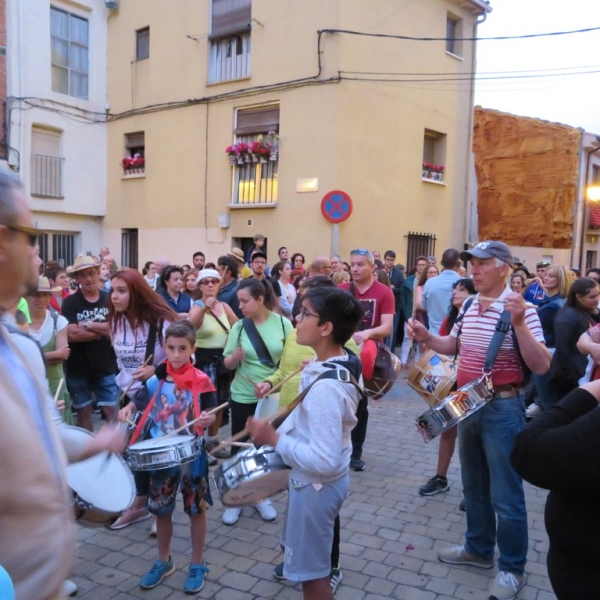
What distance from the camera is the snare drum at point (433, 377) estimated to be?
373 cm

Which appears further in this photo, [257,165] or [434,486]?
[257,165]

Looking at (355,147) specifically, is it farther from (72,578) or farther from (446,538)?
(72,578)

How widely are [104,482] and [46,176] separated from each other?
51.7ft

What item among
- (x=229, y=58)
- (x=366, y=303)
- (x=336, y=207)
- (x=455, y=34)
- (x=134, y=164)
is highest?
(x=455, y=34)

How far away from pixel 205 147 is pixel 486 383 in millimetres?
13202

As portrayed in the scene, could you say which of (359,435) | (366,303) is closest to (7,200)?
(366,303)

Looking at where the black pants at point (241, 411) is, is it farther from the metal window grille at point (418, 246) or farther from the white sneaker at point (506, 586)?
the metal window grille at point (418, 246)

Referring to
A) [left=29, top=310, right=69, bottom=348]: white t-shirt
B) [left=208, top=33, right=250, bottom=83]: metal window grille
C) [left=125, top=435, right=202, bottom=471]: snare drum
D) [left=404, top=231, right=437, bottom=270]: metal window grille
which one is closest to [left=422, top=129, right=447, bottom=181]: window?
[left=404, top=231, right=437, bottom=270]: metal window grille

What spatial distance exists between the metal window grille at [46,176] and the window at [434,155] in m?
10.6

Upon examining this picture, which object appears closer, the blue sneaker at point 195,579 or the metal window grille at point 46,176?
the blue sneaker at point 195,579

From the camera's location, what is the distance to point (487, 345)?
335 cm

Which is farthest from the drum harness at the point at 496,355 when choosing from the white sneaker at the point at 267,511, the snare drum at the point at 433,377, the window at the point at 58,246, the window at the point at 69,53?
the window at the point at 69,53

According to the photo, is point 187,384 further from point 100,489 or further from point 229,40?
point 229,40

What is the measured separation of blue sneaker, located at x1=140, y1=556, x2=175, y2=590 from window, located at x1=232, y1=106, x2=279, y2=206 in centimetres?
1114
